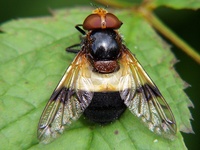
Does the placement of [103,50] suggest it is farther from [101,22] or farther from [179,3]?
[179,3]

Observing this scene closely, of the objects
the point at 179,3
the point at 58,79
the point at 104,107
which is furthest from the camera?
the point at 179,3

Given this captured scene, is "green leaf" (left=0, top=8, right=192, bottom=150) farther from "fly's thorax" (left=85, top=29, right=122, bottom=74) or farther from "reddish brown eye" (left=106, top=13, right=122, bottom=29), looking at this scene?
"reddish brown eye" (left=106, top=13, right=122, bottom=29)

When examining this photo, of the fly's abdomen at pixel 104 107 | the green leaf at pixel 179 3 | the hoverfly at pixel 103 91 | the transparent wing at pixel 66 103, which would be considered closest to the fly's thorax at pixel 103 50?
the hoverfly at pixel 103 91

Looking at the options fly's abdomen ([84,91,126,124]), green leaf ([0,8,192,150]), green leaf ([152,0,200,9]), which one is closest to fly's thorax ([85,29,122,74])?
fly's abdomen ([84,91,126,124])

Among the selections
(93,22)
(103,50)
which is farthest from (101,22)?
(103,50)

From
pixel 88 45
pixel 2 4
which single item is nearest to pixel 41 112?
pixel 88 45
